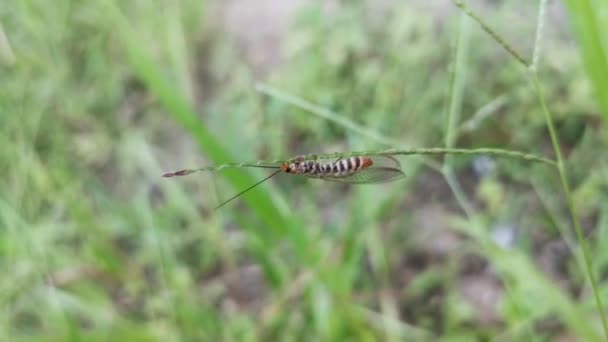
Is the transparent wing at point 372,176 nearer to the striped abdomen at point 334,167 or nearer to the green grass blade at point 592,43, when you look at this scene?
the striped abdomen at point 334,167

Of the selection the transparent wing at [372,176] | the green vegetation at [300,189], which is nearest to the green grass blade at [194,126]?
the green vegetation at [300,189]

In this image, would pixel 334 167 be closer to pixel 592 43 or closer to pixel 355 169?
pixel 355 169

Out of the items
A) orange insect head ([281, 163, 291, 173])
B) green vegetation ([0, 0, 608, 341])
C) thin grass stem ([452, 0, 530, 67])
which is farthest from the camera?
green vegetation ([0, 0, 608, 341])

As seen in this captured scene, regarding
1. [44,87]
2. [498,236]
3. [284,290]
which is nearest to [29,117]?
[44,87]

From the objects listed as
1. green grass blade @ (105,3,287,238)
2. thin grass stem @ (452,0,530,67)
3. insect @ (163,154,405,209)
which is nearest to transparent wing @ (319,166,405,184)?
insect @ (163,154,405,209)

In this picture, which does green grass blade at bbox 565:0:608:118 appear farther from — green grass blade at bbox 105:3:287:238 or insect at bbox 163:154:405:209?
green grass blade at bbox 105:3:287:238

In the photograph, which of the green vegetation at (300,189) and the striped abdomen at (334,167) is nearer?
the striped abdomen at (334,167)
